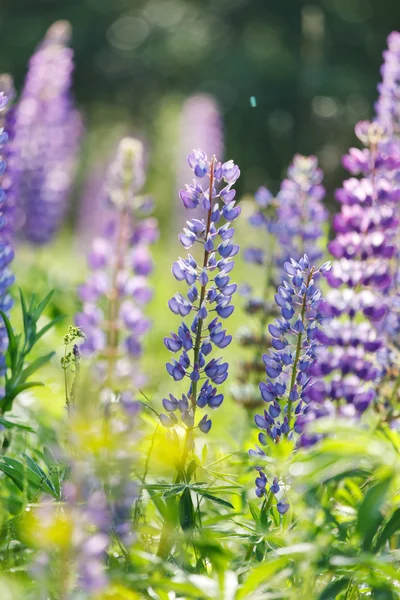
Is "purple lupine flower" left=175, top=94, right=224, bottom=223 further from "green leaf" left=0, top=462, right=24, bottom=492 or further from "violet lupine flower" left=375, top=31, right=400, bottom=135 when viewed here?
"green leaf" left=0, top=462, right=24, bottom=492

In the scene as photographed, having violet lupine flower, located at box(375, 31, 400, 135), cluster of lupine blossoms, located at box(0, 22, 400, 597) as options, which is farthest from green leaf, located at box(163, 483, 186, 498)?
violet lupine flower, located at box(375, 31, 400, 135)

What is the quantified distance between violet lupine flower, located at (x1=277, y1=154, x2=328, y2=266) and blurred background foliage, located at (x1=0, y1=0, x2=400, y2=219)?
51.7 ft

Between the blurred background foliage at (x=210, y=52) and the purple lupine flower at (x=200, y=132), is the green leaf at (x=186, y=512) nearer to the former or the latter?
the purple lupine flower at (x=200, y=132)

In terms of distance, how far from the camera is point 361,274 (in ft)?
7.53

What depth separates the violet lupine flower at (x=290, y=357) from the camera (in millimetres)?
2117

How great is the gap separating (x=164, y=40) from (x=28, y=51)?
3.39 m

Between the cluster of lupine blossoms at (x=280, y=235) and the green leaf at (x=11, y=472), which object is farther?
the cluster of lupine blossoms at (x=280, y=235)

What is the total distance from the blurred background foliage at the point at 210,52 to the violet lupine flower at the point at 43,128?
12278mm

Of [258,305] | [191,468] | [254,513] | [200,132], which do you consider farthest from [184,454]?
[200,132]

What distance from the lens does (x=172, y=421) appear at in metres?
2.03

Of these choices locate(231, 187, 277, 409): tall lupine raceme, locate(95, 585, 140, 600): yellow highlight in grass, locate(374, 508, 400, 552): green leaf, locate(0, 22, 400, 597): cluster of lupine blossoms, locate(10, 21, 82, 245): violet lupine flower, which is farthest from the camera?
locate(10, 21, 82, 245): violet lupine flower

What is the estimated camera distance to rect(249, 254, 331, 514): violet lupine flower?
2117 mm

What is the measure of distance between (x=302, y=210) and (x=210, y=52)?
18568mm

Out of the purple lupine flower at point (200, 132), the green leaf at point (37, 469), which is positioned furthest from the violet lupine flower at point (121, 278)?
the purple lupine flower at point (200, 132)
